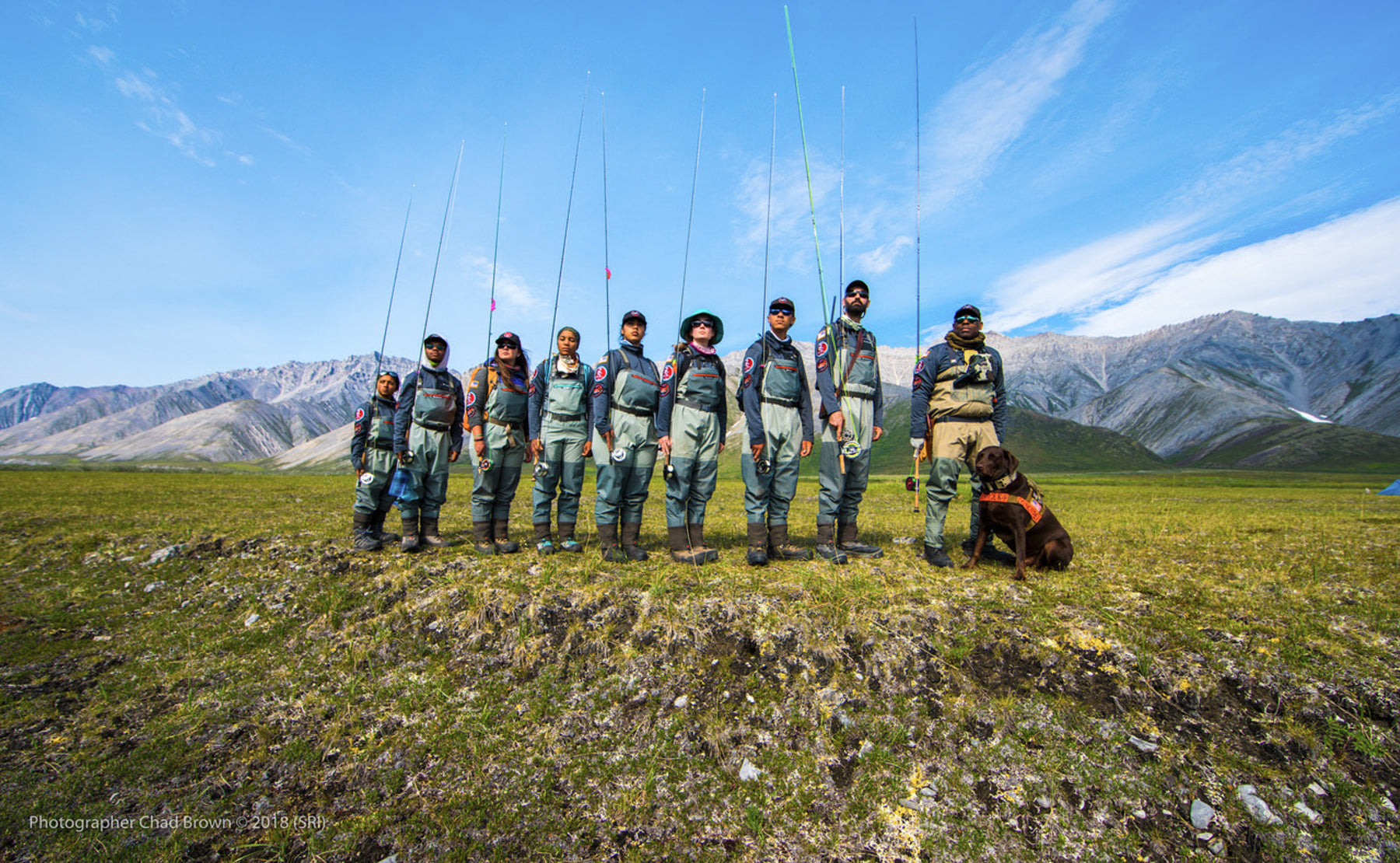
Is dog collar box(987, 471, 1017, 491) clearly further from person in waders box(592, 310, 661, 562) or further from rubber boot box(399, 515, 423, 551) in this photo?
rubber boot box(399, 515, 423, 551)

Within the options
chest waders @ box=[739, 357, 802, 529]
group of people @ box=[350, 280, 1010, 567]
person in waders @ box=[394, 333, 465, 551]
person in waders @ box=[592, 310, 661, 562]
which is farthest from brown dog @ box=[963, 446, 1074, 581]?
person in waders @ box=[394, 333, 465, 551]

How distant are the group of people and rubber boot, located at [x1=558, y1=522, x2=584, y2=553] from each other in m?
0.03

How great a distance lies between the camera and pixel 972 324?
7.99m

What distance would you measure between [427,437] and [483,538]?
2095 mm

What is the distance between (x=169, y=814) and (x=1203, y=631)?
30.5 feet

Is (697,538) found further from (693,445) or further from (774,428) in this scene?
(774,428)

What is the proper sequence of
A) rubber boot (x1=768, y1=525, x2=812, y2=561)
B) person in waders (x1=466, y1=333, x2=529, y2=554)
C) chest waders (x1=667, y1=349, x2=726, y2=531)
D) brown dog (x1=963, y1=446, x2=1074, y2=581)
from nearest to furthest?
1. brown dog (x1=963, y1=446, x2=1074, y2=581)
2. chest waders (x1=667, y1=349, x2=726, y2=531)
3. rubber boot (x1=768, y1=525, x2=812, y2=561)
4. person in waders (x1=466, y1=333, x2=529, y2=554)

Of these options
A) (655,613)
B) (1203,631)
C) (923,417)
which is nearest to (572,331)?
(655,613)

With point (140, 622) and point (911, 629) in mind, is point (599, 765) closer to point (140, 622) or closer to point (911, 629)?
point (911, 629)

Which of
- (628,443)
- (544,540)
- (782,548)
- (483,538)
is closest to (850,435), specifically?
(782,548)

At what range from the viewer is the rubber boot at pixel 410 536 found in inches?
362

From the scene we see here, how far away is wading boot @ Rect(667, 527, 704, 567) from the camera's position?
8.09 m

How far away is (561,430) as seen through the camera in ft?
29.3

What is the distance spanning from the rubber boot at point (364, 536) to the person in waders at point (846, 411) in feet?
25.0
